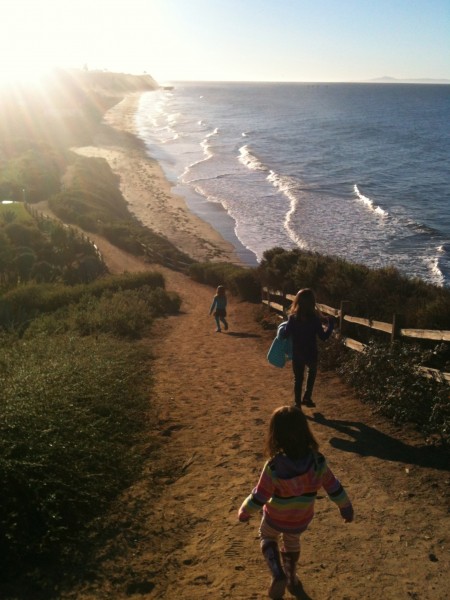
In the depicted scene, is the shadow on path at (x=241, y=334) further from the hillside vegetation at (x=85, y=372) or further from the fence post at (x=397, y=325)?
the fence post at (x=397, y=325)

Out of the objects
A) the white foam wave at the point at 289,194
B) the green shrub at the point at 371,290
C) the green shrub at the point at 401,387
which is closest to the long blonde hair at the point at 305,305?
the green shrub at the point at 401,387

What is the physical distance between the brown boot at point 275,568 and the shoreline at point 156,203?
943 inches

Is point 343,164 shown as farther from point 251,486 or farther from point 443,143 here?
point 251,486

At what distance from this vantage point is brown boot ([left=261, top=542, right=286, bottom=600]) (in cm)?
412

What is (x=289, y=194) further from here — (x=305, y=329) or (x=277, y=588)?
(x=277, y=588)

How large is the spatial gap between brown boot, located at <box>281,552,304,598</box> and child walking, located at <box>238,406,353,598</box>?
129 millimetres

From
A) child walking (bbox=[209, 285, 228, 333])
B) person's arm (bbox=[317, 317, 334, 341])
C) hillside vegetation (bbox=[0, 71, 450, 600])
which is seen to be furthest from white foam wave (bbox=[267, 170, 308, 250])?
person's arm (bbox=[317, 317, 334, 341])

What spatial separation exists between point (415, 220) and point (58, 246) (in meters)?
21.2

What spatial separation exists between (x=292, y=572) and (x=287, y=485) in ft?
2.70

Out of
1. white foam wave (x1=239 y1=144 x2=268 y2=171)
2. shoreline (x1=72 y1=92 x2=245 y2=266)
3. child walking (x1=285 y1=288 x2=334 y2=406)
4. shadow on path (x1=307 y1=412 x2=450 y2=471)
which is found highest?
child walking (x1=285 y1=288 x2=334 y2=406)

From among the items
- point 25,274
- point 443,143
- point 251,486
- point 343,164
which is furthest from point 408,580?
point 443,143

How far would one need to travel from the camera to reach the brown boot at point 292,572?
425cm

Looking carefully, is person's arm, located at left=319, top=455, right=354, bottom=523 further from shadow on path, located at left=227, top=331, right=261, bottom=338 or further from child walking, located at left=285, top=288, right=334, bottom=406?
shadow on path, located at left=227, top=331, right=261, bottom=338

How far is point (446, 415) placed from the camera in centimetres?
703
